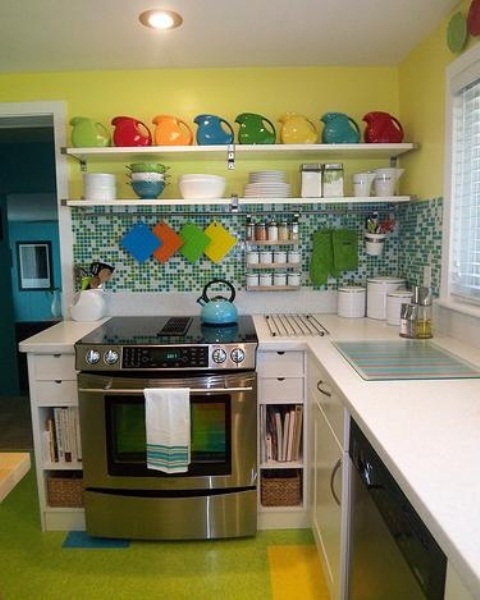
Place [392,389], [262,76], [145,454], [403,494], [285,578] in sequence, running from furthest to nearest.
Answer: [262,76], [145,454], [285,578], [392,389], [403,494]

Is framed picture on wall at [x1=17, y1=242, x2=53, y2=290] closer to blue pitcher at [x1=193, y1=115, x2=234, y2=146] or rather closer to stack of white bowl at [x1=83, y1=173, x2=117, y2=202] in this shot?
stack of white bowl at [x1=83, y1=173, x2=117, y2=202]

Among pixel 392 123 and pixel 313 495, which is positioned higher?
pixel 392 123

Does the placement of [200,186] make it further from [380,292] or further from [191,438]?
[191,438]

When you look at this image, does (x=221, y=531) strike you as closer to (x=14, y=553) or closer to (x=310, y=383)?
(x=310, y=383)

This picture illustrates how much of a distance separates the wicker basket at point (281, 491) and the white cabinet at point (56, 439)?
0.87 meters

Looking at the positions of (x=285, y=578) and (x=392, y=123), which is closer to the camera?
(x=285, y=578)

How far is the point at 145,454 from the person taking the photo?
1.92 m

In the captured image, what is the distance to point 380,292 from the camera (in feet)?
7.61

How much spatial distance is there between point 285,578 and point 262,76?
2438 millimetres

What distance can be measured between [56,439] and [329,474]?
4.18ft

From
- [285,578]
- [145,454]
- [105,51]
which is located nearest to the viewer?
[285,578]

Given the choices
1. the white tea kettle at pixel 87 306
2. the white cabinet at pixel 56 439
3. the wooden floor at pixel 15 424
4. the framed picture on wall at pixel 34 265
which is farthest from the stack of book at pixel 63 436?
the framed picture on wall at pixel 34 265

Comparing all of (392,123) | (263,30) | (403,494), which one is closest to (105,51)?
(263,30)

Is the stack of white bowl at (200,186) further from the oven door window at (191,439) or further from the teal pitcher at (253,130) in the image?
the oven door window at (191,439)
